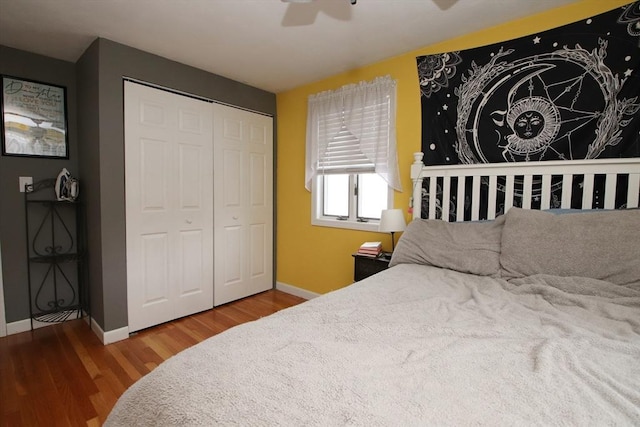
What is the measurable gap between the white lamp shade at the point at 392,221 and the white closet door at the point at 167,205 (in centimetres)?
174

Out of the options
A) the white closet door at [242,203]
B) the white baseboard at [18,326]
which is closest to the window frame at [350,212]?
the white closet door at [242,203]

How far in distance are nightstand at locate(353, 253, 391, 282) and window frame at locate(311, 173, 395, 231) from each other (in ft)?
1.39

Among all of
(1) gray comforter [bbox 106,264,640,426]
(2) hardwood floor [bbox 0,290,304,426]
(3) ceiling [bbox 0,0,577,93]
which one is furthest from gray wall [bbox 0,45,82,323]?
(1) gray comforter [bbox 106,264,640,426]

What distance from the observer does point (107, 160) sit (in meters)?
2.27

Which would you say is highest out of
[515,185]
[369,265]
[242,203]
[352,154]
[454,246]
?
[352,154]

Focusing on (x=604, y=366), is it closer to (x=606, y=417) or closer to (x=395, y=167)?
(x=606, y=417)

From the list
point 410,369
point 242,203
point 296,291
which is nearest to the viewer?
point 410,369

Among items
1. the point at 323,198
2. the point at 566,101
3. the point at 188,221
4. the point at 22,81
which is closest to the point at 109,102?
the point at 22,81

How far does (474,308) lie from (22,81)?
374 centimetres

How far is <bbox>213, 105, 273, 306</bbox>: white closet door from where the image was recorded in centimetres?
304

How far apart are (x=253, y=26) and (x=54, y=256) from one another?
254 centimetres

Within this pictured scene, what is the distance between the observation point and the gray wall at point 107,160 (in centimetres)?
226

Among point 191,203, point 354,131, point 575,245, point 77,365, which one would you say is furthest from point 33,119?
point 575,245

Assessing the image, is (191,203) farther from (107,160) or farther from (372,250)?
(372,250)
